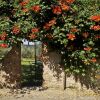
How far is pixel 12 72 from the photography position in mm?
12906

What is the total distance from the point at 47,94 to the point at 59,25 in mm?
2419

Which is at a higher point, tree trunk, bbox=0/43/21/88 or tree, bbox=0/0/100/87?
tree, bbox=0/0/100/87

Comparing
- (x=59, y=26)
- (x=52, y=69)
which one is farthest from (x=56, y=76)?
(x=59, y=26)

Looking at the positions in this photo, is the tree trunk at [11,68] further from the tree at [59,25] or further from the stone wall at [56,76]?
the stone wall at [56,76]

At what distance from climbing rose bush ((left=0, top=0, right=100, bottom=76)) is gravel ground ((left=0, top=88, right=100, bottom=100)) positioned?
0.75 metres

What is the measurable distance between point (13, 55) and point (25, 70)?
4.26 m

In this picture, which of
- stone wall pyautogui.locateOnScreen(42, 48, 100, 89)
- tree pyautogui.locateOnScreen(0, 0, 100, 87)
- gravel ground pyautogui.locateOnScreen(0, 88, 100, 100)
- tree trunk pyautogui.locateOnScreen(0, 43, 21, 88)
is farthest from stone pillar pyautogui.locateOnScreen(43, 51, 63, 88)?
tree trunk pyautogui.locateOnScreen(0, 43, 21, 88)

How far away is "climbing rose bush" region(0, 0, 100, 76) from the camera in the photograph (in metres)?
12.1

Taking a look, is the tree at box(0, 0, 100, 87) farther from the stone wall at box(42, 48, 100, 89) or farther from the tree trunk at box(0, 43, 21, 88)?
the tree trunk at box(0, 43, 21, 88)

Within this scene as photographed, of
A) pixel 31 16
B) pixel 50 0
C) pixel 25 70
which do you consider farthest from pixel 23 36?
pixel 25 70

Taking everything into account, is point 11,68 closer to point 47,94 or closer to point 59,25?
point 47,94

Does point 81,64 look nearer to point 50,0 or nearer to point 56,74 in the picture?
point 56,74

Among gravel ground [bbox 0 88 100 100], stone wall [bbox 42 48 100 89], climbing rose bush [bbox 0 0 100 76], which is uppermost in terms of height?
climbing rose bush [bbox 0 0 100 76]

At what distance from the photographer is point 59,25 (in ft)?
40.8
